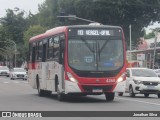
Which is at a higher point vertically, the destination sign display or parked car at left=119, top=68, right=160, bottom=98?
the destination sign display

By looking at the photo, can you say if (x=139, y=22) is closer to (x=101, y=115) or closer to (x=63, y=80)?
(x=63, y=80)

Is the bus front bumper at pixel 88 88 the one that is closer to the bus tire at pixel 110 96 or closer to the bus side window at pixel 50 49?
the bus tire at pixel 110 96

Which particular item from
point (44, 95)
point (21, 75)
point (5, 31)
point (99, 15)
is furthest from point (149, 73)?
point (5, 31)

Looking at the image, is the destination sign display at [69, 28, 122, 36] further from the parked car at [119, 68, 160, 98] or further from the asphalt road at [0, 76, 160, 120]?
the parked car at [119, 68, 160, 98]

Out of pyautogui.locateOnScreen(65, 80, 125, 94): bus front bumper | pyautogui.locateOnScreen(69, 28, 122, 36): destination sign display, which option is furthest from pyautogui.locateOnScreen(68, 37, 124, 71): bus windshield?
pyautogui.locateOnScreen(65, 80, 125, 94): bus front bumper

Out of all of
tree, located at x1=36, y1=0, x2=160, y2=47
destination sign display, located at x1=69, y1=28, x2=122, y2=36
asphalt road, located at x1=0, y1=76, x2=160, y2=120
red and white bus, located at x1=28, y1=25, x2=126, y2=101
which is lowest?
asphalt road, located at x1=0, y1=76, x2=160, y2=120

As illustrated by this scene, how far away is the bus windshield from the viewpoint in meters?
24.7

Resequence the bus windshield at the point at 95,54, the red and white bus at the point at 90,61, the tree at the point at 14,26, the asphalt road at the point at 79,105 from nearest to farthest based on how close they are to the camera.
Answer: the asphalt road at the point at 79,105 → the red and white bus at the point at 90,61 → the bus windshield at the point at 95,54 → the tree at the point at 14,26

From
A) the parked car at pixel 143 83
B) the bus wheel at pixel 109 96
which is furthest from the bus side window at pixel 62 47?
the parked car at pixel 143 83

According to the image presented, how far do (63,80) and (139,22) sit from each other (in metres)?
55.0

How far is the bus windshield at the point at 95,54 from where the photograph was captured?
2472cm

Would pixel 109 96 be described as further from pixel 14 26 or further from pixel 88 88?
pixel 14 26

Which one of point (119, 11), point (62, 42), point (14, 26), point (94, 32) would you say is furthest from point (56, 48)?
point (14, 26)

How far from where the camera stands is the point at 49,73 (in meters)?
28.1
